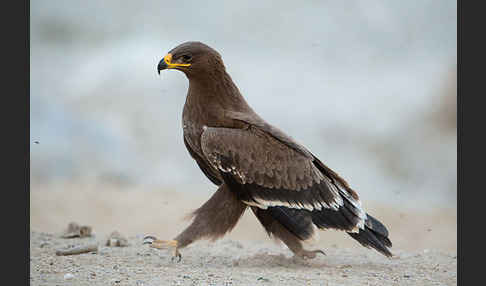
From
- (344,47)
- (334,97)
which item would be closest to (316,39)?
(344,47)

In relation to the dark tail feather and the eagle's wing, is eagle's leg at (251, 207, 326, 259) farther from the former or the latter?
the dark tail feather

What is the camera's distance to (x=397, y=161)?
51.4 feet

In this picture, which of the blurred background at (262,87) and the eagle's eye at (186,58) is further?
the blurred background at (262,87)

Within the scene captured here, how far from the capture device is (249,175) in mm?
5781

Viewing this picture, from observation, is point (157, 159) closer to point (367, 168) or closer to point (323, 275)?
point (367, 168)

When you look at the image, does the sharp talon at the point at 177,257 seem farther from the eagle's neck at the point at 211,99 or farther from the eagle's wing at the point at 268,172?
the eagle's neck at the point at 211,99

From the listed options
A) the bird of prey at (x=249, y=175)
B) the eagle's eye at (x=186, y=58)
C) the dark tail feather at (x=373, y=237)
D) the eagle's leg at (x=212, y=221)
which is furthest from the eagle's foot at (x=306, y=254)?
the eagle's eye at (x=186, y=58)

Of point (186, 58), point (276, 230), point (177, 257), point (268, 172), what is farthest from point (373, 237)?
point (186, 58)

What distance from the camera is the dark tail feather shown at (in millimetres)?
6059

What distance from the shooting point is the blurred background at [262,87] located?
1477 centimetres

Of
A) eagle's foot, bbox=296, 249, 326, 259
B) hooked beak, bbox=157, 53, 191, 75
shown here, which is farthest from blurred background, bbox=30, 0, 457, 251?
hooked beak, bbox=157, 53, 191, 75

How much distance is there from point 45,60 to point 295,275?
12923 mm

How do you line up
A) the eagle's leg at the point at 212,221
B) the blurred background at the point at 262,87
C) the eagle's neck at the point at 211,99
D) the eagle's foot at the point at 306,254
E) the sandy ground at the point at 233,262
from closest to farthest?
the sandy ground at the point at 233,262 → the eagle's leg at the point at 212,221 → the eagle's neck at the point at 211,99 → the eagle's foot at the point at 306,254 → the blurred background at the point at 262,87

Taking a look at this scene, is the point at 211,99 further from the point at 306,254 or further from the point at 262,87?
the point at 262,87
